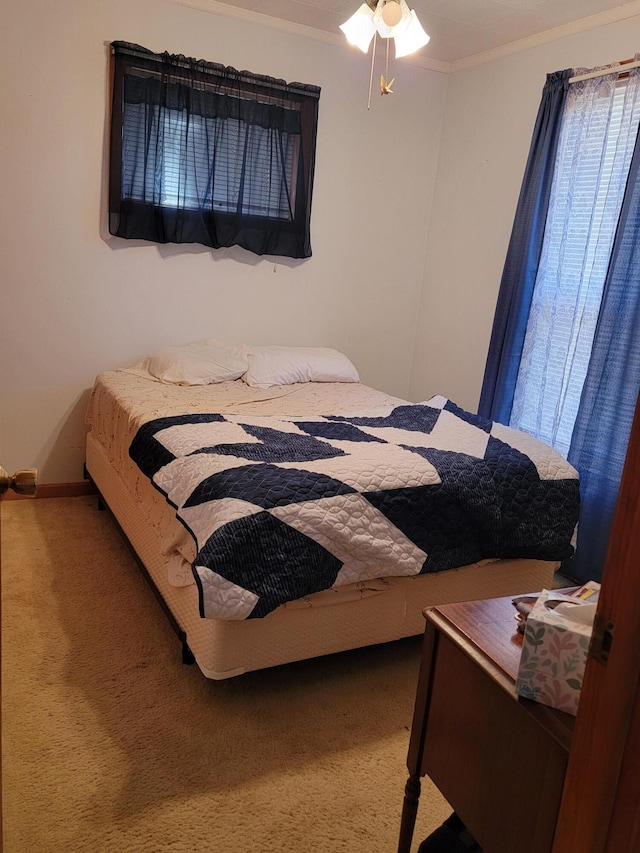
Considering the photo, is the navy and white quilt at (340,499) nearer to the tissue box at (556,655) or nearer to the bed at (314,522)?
the bed at (314,522)

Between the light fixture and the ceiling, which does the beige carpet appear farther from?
the ceiling

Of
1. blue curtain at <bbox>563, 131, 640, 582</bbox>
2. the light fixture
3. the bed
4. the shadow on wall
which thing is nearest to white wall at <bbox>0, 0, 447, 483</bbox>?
the shadow on wall

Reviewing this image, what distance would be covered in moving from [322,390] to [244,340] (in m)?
0.62

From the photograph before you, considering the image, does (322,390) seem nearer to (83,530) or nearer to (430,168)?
(83,530)

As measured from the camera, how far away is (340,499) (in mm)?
1972

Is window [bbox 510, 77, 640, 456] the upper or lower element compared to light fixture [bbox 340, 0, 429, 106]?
lower

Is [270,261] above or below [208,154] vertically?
below

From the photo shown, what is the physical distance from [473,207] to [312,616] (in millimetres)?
2604

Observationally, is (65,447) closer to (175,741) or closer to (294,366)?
(294,366)

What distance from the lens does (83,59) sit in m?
3.06

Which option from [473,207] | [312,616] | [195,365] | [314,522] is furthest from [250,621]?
[473,207]

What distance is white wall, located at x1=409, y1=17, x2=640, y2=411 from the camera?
335cm

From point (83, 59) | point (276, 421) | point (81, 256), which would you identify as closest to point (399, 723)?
point (276, 421)

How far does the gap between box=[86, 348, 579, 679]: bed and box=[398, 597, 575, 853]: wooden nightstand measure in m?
0.66
